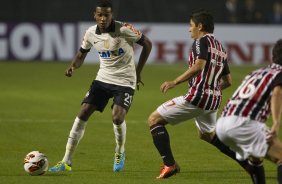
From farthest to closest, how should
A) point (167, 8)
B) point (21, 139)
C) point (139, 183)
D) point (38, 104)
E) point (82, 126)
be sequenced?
point (167, 8)
point (38, 104)
point (21, 139)
point (82, 126)
point (139, 183)

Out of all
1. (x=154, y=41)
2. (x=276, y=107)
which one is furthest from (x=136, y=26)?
(x=276, y=107)

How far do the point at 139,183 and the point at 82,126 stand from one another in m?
1.26

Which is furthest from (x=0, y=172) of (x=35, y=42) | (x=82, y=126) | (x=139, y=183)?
(x=35, y=42)

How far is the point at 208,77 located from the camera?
8.91m

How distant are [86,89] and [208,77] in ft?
35.1

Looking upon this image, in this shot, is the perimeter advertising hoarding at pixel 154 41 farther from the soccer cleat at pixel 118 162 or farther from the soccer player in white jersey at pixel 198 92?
the soccer player in white jersey at pixel 198 92

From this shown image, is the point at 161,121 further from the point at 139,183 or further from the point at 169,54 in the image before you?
the point at 169,54

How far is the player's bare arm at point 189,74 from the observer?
329 inches

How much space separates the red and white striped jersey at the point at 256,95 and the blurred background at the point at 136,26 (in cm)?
1907

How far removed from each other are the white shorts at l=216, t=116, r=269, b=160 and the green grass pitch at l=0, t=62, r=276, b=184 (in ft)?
5.32

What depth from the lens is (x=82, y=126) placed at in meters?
9.55

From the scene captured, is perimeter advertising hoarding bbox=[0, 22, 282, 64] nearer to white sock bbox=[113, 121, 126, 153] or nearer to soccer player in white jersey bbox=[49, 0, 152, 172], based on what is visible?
soccer player in white jersey bbox=[49, 0, 152, 172]

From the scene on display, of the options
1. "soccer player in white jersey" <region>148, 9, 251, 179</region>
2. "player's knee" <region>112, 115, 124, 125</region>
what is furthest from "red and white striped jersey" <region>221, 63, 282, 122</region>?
"player's knee" <region>112, 115, 124, 125</region>

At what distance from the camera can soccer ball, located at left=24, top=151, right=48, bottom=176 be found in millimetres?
9055
